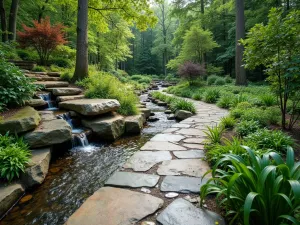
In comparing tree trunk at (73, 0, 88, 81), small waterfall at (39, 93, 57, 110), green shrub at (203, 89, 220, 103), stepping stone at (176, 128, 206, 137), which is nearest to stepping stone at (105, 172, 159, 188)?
stepping stone at (176, 128, 206, 137)

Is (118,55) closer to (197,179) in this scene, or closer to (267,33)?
(267,33)

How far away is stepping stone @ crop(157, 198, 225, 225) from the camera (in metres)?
1.28

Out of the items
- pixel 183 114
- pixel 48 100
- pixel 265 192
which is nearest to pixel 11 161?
pixel 265 192

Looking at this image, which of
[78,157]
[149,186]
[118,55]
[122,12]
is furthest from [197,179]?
[118,55]

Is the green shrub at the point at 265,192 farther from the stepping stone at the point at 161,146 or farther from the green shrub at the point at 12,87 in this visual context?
the green shrub at the point at 12,87

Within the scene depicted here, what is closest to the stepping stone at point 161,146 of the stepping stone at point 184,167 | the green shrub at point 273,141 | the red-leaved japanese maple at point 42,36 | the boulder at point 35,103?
the stepping stone at point 184,167

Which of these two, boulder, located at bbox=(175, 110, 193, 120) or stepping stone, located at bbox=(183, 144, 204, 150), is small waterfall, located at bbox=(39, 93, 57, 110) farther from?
stepping stone, located at bbox=(183, 144, 204, 150)

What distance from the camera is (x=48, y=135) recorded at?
2865 millimetres

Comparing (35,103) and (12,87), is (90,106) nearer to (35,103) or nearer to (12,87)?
(35,103)

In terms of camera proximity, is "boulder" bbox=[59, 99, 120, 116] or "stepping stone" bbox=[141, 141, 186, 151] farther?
"boulder" bbox=[59, 99, 120, 116]

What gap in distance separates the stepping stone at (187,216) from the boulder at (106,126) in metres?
2.57

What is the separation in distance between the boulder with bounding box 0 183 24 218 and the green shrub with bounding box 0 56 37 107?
188cm

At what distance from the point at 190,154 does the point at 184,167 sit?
41 cm

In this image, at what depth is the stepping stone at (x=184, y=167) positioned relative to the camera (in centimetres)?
201
